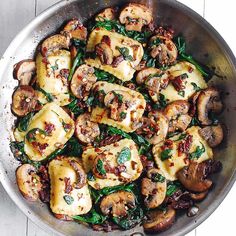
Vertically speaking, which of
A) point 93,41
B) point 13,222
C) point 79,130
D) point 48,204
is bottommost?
point 13,222

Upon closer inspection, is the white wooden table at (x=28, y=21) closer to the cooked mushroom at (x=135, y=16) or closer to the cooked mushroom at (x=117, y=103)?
the cooked mushroom at (x=135, y=16)

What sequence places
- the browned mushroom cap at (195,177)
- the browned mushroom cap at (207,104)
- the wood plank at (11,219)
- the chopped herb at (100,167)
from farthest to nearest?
the wood plank at (11,219), the browned mushroom cap at (207,104), the browned mushroom cap at (195,177), the chopped herb at (100,167)

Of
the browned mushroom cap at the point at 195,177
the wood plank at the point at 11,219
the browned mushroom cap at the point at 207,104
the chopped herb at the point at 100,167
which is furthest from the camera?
the wood plank at the point at 11,219

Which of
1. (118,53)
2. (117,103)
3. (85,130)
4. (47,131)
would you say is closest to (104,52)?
(118,53)

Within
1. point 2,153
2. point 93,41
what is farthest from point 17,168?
point 93,41

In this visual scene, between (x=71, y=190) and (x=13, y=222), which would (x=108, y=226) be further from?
(x=13, y=222)

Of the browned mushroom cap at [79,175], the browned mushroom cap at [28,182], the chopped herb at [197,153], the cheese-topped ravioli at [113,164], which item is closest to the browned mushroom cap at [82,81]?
the cheese-topped ravioli at [113,164]
